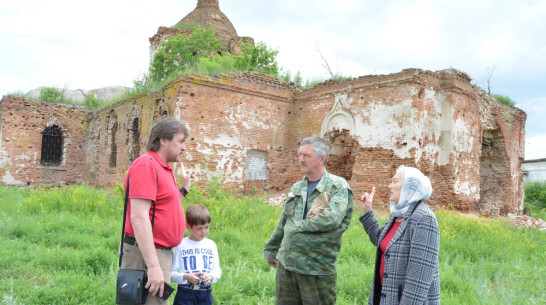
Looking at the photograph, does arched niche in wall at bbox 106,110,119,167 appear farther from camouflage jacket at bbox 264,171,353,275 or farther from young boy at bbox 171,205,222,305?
camouflage jacket at bbox 264,171,353,275

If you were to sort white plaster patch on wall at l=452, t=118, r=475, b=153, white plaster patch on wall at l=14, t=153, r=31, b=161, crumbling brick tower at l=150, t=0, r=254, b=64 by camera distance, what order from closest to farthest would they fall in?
1. white plaster patch on wall at l=452, t=118, r=475, b=153
2. white plaster patch on wall at l=14, t=153, r=31, b=161
3. crumbling brick tower at l=150, t=0, r=254, b=64

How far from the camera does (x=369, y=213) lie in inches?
138

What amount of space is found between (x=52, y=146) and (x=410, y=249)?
2245cm

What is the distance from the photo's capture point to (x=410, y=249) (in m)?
2.81

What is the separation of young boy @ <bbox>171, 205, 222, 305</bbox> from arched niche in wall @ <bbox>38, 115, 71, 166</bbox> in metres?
20.6

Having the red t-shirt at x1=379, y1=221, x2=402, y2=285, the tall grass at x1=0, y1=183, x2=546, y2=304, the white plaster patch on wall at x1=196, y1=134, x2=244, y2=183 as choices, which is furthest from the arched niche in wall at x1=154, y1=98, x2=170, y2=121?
the red t-shirt at x1=379, y1=221, x2=402, y2=285

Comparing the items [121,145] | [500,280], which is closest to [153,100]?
[121,145]

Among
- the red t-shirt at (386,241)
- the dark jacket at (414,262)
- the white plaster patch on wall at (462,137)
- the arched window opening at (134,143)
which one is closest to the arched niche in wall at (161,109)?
the arched window opening at (134,143)

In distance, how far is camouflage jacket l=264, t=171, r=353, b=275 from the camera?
336 centimetres

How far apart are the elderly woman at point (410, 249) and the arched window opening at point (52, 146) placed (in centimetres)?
2202

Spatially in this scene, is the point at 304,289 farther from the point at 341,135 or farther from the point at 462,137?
the point at 341,135

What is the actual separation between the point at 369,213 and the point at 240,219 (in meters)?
6.82

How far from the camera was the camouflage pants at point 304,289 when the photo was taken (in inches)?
133

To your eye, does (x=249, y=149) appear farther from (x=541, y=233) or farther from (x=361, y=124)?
(x=541, y=233)
